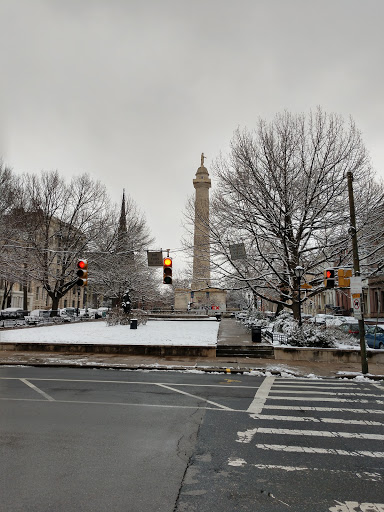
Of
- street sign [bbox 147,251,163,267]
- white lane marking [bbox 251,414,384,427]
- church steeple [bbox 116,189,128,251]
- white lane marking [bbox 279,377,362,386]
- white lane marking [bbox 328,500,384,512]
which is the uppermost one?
church steeple [bbox 116,189,128,251]

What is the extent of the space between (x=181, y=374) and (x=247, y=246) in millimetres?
12019

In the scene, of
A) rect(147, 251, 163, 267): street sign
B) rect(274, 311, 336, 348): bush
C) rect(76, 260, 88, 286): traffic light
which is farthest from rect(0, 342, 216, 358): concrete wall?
rect(147, 251, 163, 267): street sign

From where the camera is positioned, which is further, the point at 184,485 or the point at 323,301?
the point at 323,301

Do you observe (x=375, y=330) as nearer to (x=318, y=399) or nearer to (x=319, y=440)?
(x=318, y=399)

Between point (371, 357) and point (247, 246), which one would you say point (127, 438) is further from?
point (247, 246)

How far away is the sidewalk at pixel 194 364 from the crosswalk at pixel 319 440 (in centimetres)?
384

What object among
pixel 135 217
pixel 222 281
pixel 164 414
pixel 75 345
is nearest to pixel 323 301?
pixel 135 217

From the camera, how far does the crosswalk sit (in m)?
4.74

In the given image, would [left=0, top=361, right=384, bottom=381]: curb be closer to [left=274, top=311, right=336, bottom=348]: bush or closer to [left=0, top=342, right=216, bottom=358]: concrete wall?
[left=0, top=342, right=216, bottom=358]: concrete wall

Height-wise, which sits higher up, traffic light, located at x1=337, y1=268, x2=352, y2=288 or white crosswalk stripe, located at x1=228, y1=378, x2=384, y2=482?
traffic light, located at x1=337, y1=268, x2=352, y2=288

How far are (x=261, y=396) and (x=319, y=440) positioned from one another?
362 cm

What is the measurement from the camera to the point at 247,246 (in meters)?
23.8

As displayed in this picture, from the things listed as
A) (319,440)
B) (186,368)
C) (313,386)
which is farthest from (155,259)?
(319,440)

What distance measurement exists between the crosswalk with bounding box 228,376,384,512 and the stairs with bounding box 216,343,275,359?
23.6 feet
